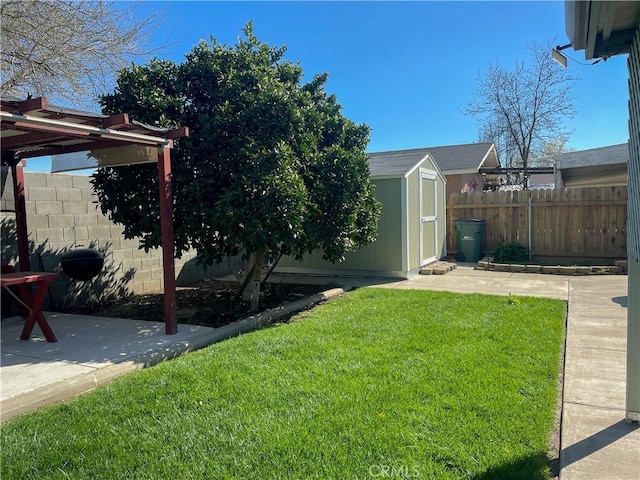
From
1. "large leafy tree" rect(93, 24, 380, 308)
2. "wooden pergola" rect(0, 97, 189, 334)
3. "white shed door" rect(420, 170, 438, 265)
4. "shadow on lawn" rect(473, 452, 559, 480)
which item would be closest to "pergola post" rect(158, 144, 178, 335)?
"wooden pergola" rect(0, 97, 189, 334)

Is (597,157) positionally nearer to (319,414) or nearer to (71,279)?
(319,414)

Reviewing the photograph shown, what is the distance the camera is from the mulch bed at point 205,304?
21.1ft

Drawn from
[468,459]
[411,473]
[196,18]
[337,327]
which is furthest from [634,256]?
[196,18]

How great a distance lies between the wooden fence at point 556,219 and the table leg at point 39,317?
10842 mm

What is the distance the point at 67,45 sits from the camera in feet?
25.7

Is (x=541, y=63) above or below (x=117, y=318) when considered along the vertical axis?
above

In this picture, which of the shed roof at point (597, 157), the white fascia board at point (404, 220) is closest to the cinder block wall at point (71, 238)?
the white fascia board at point (404, 220)

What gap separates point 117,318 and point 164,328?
3.59 ft

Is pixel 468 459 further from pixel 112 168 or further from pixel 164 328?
pixel 112 168

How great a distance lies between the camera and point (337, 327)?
5441mm

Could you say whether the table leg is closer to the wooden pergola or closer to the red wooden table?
the red wooden table

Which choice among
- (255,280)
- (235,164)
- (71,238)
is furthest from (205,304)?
(235,164)

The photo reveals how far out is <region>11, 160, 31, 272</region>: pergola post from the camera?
619cm

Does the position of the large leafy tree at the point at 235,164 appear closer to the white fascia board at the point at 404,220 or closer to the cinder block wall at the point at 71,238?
the cinder block wall at the point at 71,238
